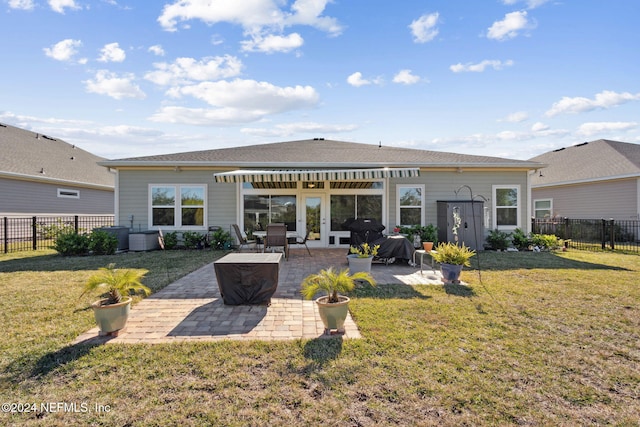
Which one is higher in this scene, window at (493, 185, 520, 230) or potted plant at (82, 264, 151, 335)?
window at (493, 185, 520, 230)

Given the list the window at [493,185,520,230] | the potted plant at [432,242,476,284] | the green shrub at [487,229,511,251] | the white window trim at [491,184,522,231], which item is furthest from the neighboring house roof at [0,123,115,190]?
the window at [493,185,520,230]

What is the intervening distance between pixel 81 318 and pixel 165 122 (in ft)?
45.2

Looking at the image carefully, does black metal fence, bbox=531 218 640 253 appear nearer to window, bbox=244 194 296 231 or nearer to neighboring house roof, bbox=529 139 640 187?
neighboring house roof, bbox=529 139 640 187

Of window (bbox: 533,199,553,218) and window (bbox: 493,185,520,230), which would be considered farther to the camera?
window (bbox: 533,199,553,218)

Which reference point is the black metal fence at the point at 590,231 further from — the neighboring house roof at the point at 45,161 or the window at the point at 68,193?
the window at the point at 68,193

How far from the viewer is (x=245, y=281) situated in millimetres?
5395

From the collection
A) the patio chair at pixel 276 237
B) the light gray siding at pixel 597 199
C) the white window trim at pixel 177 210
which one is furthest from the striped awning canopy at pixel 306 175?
the light gray siding at pixel 597 199

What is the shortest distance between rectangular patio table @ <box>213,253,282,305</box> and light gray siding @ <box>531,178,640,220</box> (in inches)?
737

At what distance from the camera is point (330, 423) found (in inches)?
98.4

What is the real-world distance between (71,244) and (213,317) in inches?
358

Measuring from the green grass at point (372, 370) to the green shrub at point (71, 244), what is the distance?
592 centimetres

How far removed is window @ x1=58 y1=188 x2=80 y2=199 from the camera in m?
18.0

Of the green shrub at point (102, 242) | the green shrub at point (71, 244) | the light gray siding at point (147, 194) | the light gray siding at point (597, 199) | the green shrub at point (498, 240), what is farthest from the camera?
the light gray siding at point (597, 199)

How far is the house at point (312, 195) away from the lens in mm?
12547
